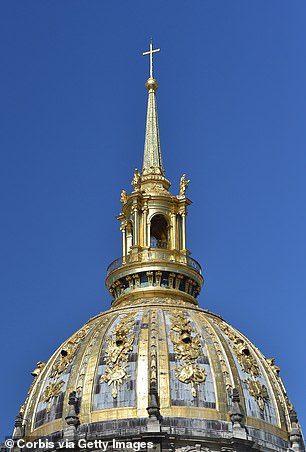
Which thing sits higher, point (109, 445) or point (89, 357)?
point (89, 357)

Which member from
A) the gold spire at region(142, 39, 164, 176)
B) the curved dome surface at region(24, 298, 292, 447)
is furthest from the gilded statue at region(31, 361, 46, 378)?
the gold spire at region(142, 39, 164, 176)

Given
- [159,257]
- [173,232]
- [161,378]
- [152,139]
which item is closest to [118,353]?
[161,378]

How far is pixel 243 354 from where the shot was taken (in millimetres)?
92875

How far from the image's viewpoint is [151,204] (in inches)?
4075

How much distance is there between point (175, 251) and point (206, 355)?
12.6 metres

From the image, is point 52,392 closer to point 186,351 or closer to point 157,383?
point 157,383

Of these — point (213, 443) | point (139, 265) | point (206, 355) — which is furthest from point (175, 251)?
point (213, 443)

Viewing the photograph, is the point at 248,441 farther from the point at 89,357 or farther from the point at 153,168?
the point at 153,168

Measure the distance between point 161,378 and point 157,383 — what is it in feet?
2.18

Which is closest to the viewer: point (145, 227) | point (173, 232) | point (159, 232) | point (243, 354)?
point (243, 354)

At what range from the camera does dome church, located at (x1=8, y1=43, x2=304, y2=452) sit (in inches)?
3371

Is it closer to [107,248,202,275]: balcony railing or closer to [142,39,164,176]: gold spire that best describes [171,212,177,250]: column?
[107,248,202,275]: balcony railing

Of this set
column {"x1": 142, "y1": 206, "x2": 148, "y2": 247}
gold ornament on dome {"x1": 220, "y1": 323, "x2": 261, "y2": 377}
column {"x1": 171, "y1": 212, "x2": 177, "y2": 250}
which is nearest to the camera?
gold ornament on dome {"x1": 220, "y1": 323, "x2": 261, "y2": 377}

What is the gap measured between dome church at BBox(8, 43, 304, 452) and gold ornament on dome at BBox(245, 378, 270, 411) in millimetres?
85
